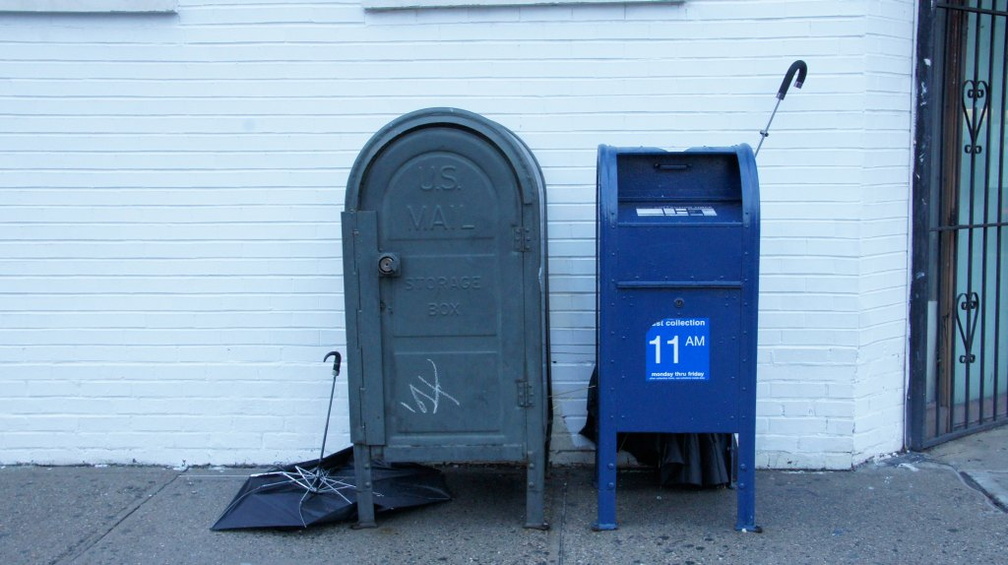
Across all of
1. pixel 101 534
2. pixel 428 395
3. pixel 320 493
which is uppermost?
pixel 428 395

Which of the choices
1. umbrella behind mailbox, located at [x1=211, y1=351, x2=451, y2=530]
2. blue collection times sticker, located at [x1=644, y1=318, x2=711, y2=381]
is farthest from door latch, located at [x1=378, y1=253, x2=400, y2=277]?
blue collection times sticker, located at [x1=644, y1=318, x2=711, y2=381]

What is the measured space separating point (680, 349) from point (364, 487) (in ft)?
5.10

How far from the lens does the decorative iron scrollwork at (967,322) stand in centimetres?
582

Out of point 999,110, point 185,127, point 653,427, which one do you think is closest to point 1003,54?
point 999,110

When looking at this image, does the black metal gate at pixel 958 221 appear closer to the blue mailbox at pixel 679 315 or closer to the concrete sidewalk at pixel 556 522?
the concrete sidewalk at pixel 556 522

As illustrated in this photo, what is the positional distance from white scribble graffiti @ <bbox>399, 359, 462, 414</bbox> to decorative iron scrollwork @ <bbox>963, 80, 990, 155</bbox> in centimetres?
340

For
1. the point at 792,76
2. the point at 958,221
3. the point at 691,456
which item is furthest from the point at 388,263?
the point at 958,221

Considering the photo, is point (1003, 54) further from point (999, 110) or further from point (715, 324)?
point (715, 324)

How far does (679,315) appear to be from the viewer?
426 cm

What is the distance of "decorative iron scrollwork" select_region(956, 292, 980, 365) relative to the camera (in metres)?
5.82

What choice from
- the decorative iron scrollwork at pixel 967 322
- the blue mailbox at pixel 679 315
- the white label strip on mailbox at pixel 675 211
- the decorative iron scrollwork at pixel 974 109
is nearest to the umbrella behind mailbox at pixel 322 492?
the blue mailbox at pixel 679 315

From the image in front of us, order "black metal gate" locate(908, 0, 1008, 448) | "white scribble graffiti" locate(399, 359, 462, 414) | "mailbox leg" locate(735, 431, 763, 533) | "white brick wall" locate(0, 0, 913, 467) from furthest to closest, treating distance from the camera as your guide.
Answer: "black metal gate" locate(908, 0, 1008, 448)
"white brick wall" locate(0, 0, 913, 467)
"white scribble graffiti" locate(399, 359, 462, 414)
"mailbox leg" locate(735, 431, 763, 533)

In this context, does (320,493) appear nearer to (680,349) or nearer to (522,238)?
(522,238)

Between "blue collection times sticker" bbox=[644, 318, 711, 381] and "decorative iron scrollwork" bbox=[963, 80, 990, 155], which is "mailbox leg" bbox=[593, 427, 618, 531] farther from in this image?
"decorative iron scrollwork" bbox=[963, 80, 990, 155]
